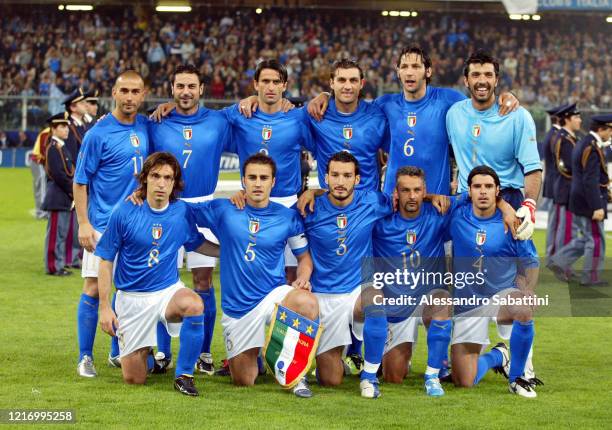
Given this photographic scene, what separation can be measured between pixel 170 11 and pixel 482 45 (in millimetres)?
8829

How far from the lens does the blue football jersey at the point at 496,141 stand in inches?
270

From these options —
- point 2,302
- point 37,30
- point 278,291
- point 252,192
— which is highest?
point 37,30

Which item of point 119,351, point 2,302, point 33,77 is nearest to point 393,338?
point 119,351

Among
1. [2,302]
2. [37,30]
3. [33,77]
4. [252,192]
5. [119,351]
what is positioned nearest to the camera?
[252,192]

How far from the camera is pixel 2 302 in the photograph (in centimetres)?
983

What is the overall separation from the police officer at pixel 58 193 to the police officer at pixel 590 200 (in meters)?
5.22

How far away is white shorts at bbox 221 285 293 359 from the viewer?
6.62 metres

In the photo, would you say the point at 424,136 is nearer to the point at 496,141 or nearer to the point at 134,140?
the point at 496,141

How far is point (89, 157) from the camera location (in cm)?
698

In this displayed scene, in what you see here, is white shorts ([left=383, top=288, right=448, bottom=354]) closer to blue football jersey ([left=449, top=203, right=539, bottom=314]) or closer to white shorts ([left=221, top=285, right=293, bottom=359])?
blue football jersey ([left=449, top=203, right=539, bottom=314])

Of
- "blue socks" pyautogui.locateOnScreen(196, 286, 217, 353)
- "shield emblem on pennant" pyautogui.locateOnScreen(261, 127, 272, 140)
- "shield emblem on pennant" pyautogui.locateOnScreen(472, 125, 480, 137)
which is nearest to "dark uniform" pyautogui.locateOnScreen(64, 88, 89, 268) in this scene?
"blue socks" pyautogui.locateOnScreen(196, 286, 217, 353)

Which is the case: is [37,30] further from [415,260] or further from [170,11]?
[415,260]

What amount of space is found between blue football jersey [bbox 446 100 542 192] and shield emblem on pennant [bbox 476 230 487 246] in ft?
1.49

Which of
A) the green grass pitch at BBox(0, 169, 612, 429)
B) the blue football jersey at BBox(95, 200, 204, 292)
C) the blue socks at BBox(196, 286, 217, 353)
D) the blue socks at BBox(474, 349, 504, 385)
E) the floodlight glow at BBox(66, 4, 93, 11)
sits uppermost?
the floodlight glow at BBox(66, 4, 93, 11)
